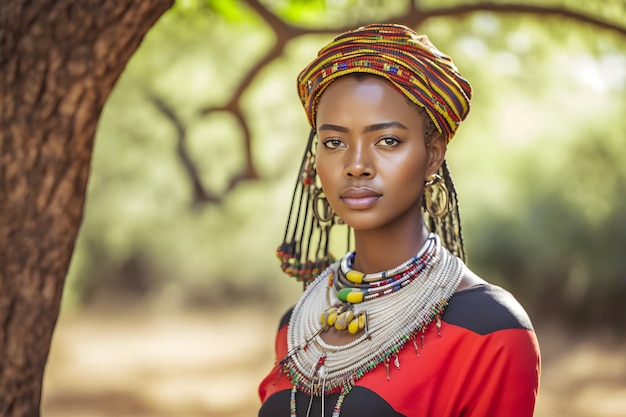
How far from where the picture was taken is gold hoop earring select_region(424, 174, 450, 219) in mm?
2400

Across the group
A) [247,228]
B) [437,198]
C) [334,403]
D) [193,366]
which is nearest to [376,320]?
[334,403]

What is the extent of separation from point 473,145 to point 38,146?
32.0 ft

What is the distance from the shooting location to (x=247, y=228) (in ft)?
40.7

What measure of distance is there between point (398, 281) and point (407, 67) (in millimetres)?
585

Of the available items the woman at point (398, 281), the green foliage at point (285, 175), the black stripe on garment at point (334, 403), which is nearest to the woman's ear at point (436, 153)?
the woman at point (398, 281)

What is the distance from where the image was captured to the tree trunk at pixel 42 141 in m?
2.53

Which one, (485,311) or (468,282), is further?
(468,282)

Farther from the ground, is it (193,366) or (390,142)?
(193,366)

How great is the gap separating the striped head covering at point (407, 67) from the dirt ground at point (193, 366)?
788 cm

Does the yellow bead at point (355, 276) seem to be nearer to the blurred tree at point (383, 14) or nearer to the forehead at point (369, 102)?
the forehead at point (369, 102)

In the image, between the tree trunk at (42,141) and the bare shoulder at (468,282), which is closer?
the bare shoulder at (468,282)

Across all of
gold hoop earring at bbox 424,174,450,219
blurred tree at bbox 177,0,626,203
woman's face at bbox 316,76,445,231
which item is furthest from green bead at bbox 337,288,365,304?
blurred tree at bbox 177,0,626,203

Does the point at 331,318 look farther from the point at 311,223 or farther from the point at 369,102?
the point at 369,102

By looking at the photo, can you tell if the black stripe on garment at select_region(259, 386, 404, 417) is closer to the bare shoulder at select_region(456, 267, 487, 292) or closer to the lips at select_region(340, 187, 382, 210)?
the bare shoulder at select_region(456, 267, 487, 292)
